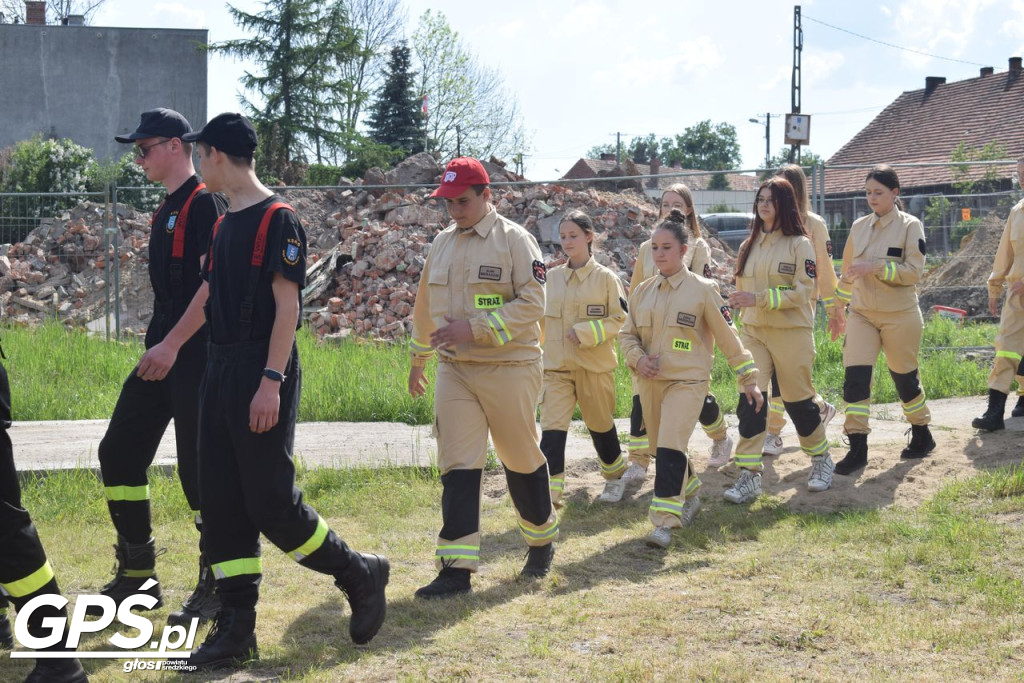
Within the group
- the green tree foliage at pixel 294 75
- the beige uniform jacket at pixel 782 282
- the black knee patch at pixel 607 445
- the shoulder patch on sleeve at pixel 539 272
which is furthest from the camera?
the green tree foliage at pixel 294 75

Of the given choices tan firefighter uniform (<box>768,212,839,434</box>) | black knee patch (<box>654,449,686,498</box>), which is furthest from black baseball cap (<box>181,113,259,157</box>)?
tan firefighter uniform (<box>768,212,839,434</box>)

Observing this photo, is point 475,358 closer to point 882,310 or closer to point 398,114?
point 882,310

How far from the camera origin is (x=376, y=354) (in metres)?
12.5

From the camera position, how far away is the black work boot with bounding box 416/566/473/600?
5.36 meters

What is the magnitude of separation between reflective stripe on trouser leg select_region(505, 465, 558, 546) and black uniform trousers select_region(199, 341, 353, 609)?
1.43 m

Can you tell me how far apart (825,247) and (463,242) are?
3799 millimetres

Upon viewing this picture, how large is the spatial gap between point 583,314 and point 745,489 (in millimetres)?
1660

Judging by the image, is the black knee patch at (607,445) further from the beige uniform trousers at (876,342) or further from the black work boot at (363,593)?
the black work boot at (363,593)

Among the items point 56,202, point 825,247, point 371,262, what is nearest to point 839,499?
point 825,247

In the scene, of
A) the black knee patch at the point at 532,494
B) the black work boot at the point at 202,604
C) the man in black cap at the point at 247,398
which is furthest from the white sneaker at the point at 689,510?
the black work boot at the point at 202,604

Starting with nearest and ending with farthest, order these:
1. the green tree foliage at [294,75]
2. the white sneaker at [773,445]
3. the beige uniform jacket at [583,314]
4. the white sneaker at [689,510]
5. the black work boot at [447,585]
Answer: the black work boot at [447,585], the white sneaker at [689,510], the beige uniform jacket at [583,314], the white sneaker at [773,445], the green tree foliage at [294,75]

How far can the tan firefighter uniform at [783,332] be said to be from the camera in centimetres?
729

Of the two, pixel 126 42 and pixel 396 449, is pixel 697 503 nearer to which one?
pixel 396 449

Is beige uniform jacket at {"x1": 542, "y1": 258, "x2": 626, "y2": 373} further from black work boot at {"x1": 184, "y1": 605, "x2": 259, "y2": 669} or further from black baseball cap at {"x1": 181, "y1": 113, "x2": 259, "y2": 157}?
black work boot at {"x1": 184, "y1": 605, "x2": 259, "y2": 669}
